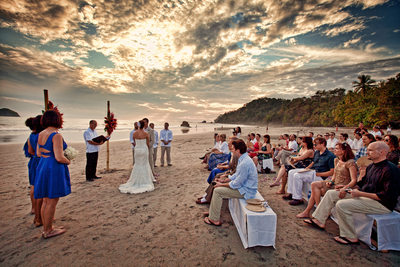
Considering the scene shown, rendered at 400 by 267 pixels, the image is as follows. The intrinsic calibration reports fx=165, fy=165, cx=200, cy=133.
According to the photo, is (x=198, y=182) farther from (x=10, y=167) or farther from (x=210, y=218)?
(x=10, y=167)

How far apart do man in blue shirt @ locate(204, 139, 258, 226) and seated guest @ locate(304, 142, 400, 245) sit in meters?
1.60

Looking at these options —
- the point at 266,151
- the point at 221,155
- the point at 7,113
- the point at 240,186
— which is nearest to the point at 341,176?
the point at 240,186

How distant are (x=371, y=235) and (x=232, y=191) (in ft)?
8.99

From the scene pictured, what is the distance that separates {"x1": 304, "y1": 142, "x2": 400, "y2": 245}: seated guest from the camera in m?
2.76

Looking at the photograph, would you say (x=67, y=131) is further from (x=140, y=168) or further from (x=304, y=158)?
(x=304, y=158)

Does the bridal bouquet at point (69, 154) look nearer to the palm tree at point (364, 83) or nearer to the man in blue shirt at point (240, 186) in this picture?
the man in blue shirt at point (240, 186)

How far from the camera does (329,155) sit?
14.6 ft

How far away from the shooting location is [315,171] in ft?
15.2

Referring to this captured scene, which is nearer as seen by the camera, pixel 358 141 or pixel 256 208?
pixel 256 208

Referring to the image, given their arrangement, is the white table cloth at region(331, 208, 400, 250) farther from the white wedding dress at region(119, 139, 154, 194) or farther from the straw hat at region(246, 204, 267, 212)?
the white wedding dress at region(119, 139, 154, 194)

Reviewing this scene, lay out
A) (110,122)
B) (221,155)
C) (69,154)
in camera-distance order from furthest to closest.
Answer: (110,122) → (221,155) → (69,154)

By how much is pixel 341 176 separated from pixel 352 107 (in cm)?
3819

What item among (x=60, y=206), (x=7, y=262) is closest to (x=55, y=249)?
(x=7, y=262)

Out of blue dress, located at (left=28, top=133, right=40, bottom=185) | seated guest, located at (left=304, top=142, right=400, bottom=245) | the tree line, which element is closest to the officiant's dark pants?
blue dress, located at (left=28, top=133, right=40, bottom=185)
